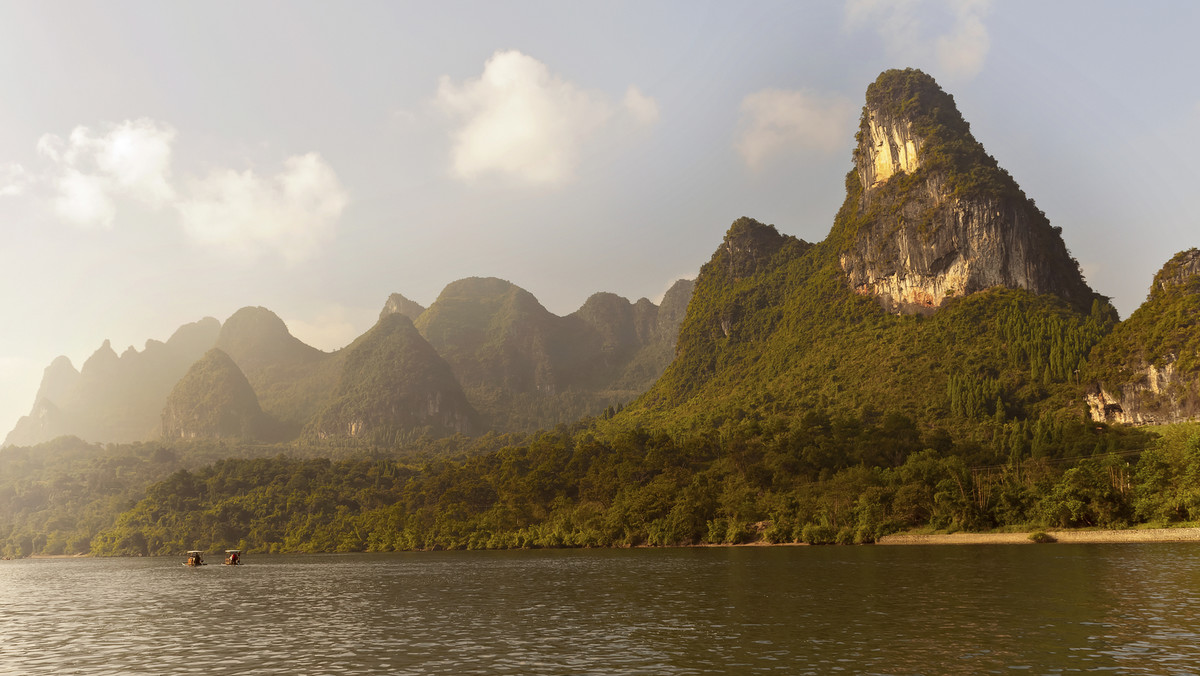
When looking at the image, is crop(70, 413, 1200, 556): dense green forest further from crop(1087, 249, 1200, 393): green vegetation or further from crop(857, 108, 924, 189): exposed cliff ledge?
crop(857, 108, 924, 189): exposed cliff ledge

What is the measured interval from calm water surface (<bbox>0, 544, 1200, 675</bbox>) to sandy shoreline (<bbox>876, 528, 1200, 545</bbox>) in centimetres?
474

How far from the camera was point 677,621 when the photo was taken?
32406mm

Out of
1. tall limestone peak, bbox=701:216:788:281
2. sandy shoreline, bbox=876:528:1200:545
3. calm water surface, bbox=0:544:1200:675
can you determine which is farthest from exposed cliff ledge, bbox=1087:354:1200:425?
tall limestone peak, bbox=701:216:788:281

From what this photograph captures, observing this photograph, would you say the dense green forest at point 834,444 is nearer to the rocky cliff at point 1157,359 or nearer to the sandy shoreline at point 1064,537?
the rocky cliff at point 1157,359

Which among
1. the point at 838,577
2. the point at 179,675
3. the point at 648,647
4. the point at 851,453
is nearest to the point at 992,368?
the point at 851,453

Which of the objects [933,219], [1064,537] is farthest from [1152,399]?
[933,219]

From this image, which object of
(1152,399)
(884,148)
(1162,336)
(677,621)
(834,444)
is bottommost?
(677,621)

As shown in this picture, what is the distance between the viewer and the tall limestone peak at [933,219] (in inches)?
5413

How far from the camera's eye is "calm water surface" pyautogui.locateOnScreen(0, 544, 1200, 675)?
2380 cm

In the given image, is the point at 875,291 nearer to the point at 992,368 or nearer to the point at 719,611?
the point at 992,368

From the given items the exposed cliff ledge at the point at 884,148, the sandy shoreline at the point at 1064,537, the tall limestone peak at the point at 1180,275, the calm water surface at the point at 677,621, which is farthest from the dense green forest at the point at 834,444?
the calm water surface at the point at 677,621

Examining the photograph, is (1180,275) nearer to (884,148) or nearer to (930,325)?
(930,325)

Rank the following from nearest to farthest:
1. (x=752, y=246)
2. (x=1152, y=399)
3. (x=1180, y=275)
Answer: (x=1152, y=399)
(x=1180, y=275)
(x=752, y=246)

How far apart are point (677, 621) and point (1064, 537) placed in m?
53.5
